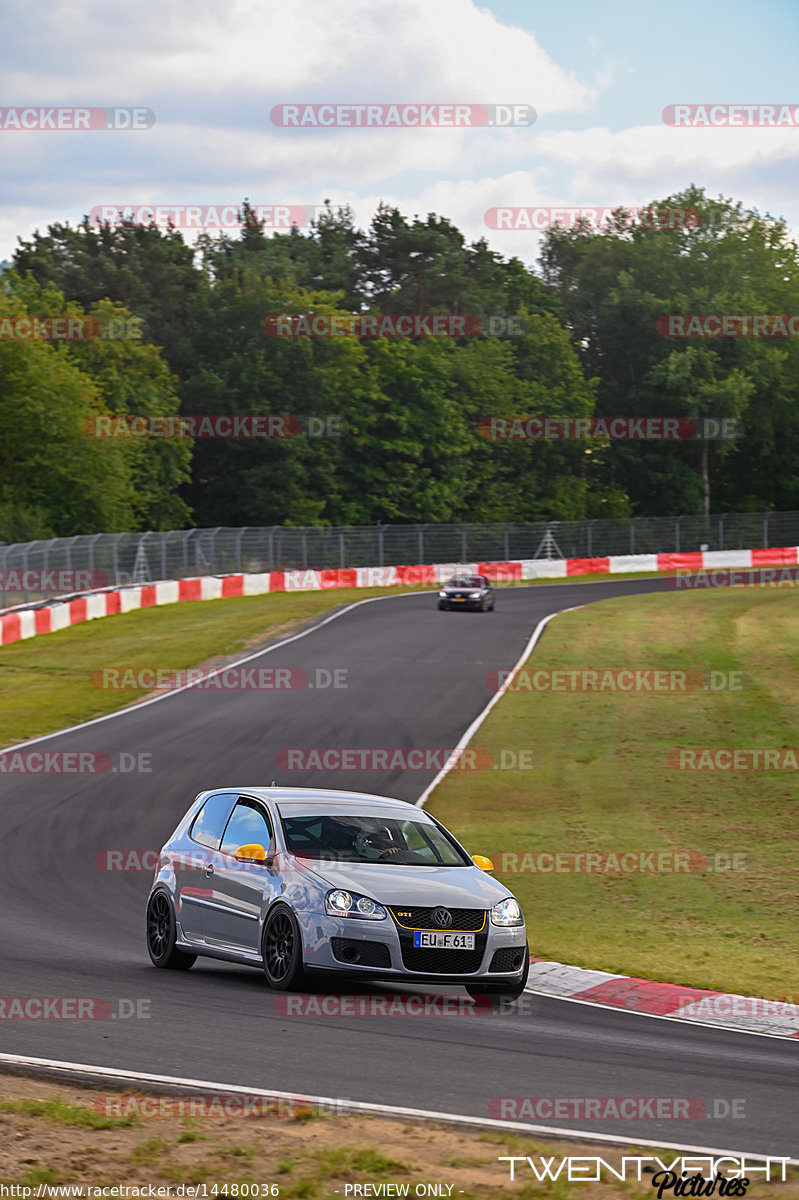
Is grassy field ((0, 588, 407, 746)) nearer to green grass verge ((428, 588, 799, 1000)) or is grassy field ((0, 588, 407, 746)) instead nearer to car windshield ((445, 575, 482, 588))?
car windshield ((445, 575, 482, 588))

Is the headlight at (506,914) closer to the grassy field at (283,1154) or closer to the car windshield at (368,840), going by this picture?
the car windshield at (368,840)

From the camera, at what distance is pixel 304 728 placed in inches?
1016

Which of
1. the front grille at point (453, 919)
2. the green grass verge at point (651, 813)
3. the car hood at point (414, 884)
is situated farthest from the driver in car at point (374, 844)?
the green grass verge at point (651, 813)

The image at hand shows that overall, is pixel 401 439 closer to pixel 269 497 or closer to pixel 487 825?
pixel 269 497

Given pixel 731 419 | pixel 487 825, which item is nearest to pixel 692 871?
pixel 487 825

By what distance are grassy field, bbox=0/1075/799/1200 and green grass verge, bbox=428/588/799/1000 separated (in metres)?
4.96

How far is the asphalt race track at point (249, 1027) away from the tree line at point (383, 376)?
42.7 metres

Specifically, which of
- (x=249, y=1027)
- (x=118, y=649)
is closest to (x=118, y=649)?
(x=118, y=649)

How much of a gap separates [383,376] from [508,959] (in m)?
76.1

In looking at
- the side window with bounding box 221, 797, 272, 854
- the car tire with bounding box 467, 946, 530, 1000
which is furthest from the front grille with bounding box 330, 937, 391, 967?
the side window with bounding box 221, 797, 272, 854

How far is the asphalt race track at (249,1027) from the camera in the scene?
7.66m

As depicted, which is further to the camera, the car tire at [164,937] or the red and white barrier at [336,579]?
the red and white barrier at [336,579]

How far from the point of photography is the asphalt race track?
766cm

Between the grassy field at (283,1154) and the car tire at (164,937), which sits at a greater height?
the grassy field at (283,1154)
